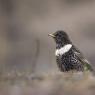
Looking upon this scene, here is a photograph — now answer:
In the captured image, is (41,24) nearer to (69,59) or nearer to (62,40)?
(62,40)

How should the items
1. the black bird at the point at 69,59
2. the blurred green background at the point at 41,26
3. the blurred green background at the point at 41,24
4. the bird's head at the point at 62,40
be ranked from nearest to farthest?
the black bird at the point at 69,59, the bird's head at the point at 62,40, the blurred green background at the point at 41,26, the blurred green background at the point at 41,24

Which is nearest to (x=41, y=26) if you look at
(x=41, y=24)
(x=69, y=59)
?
(x=41, y=24)

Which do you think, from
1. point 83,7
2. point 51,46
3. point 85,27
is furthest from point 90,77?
point 83,7

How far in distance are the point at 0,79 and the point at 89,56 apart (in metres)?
11.3

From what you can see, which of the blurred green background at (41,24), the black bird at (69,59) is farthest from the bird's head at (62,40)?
the blurred green background at (41,24)

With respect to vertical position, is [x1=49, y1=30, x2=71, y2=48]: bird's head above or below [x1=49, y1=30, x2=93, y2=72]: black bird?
above

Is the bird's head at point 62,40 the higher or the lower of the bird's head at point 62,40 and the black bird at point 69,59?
the higher

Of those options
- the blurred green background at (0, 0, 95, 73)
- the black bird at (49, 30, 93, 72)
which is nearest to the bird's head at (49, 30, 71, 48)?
the black bird at (49, 30, 93, 72)

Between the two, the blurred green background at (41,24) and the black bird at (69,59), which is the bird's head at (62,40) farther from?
the blurred green background at (41,24)

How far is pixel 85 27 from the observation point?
82.5 ft

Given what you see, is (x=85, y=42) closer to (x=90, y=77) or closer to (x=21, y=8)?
(x=21, y=8)

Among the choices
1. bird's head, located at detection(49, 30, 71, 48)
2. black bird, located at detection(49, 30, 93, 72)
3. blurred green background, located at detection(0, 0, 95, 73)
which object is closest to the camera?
black bird, located at detection(49, 30, 93, 72)

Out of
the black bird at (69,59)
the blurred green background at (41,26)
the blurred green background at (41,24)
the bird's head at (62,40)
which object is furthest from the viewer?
the blurred green background at (41,24)

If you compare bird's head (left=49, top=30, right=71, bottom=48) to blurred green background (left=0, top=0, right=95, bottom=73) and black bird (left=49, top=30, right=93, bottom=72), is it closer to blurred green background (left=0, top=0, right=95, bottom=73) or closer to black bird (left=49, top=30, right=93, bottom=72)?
black bird (left=49, top=30, right=93, bottom=72)
